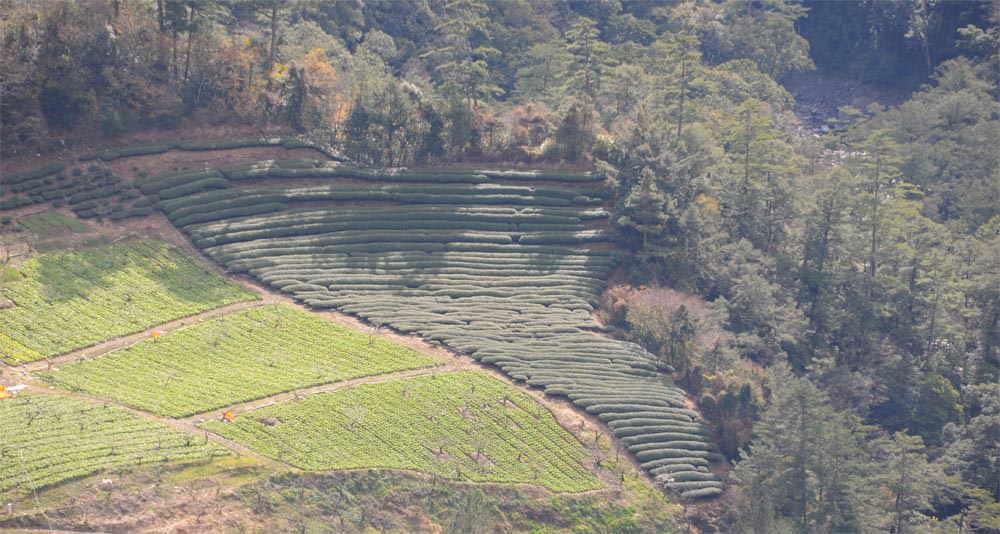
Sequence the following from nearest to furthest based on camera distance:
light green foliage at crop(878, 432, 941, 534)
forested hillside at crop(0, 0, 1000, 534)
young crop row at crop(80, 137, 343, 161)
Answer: light green foliage at crop(878, 432, 941, 534)
forested hillside at crop(0, 0, 1000, 534)
young crop row at crop(80, 137, 343, 161)

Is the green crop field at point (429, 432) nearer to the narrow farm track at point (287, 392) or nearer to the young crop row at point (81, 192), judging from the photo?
the narrow farm track at point (287, 392)

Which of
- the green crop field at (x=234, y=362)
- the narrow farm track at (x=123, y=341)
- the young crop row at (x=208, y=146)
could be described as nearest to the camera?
the green crop field at (x=234, y=362)

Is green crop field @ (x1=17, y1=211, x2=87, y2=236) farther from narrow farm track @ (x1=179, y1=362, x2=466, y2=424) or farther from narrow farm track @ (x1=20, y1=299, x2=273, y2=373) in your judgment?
narrow farm track @ (x1=179, y1=362, x2=466, y2=424)

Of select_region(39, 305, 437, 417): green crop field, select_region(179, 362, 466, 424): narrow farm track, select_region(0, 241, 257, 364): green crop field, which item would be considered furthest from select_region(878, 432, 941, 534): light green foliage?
select_region(0, 241, 257, 364): green crop field

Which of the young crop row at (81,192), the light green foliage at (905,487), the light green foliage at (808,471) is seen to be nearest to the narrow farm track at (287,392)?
the young crop row at (81,192)

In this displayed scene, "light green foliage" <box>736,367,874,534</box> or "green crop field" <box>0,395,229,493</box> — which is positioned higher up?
"green crop field" <box>0,395,229,493</box>

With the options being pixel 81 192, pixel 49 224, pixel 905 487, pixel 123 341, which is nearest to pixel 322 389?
pixel 123 341

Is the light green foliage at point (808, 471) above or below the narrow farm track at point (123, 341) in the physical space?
below

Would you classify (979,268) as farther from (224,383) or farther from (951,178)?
(224,383)
